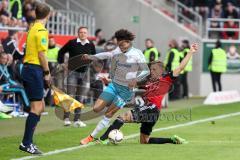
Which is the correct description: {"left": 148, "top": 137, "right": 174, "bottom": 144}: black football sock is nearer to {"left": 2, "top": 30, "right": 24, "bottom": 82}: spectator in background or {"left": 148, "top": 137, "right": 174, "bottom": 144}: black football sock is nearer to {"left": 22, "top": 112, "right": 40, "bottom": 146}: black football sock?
{"left": 22, "top": 112, "right": 40, "bottom": 146}: black football sock

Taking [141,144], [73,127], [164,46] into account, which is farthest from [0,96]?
[164,46]

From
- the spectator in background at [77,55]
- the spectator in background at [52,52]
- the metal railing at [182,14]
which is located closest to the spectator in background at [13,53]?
the spectator in background at [52,52]

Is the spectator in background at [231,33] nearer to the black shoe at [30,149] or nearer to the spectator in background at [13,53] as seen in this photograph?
the spectator in background at [13,53]

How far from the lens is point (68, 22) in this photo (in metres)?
32.1

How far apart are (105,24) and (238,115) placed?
14.5 metres

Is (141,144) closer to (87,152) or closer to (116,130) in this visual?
(116,130)

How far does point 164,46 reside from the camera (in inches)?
1444

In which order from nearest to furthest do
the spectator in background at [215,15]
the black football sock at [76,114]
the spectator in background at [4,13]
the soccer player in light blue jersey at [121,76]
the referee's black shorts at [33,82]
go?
the referee's black shorts at [33,82] < the soccer player in light blue jersey at [121,76] < the black football sock at [76,114] < the spectator in background at [4,13] < the spectator in background at [215,15]

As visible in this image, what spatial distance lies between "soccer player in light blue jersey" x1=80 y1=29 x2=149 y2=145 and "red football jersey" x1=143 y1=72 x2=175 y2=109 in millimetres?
345

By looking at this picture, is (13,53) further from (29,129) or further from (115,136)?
(29,129)

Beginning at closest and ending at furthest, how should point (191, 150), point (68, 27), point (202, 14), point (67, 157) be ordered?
point (67, 157) → point (191, 150) → point (68, 27) → point (202, 14)

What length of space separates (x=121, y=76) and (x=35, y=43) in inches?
99.7

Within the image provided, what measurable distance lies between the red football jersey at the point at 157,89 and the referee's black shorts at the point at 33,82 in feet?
7.61

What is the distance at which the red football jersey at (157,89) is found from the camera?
15586 mm
